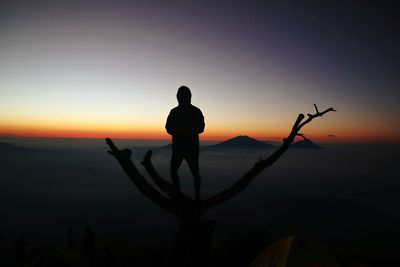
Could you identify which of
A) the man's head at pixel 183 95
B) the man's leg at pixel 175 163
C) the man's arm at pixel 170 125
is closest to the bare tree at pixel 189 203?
the man's leg at pixel 175 163

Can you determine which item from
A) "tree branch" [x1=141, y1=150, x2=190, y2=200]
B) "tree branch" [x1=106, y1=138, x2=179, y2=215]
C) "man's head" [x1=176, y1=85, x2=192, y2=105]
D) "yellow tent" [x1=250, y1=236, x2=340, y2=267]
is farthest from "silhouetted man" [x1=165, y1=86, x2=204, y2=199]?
"yellow tent" [x1=250, y1=236, x2=340, y2=267]

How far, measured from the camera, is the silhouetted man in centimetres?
593

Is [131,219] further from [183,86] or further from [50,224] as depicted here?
[183,86]

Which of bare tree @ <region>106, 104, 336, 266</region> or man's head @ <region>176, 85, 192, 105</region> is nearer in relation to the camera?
bare tree @ <region>106, 104, 336, 266</region>

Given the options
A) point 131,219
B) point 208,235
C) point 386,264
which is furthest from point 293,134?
point 131,219

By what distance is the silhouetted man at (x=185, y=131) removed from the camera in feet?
19.4

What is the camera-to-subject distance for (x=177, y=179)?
5.81 metres

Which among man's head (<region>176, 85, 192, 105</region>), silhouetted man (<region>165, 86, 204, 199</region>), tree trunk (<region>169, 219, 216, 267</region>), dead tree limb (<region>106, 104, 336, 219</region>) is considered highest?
man's head (<region>176, 85, 192, 105</region>)

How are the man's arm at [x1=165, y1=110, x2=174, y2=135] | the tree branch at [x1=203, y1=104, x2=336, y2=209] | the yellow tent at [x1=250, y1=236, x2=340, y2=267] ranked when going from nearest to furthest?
1. the yellow tent at [x1=250, y1=236, x2=340, y2=267]
2. the tree branch at [x1=203, y1=104, x2=336, y2=209]
3. the man's arm at [x1=165, y1=110, x2=174, y2=135]

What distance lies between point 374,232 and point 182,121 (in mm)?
171946

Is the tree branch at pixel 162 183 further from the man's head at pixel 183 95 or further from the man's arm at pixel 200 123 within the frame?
the man's head at pixel 183 95

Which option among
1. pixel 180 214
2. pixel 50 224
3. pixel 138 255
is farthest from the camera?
pixel 50 224

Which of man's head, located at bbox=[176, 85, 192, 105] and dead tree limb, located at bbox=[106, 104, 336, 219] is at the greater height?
man's head, located at bbox=[176, 85, 192, 105]

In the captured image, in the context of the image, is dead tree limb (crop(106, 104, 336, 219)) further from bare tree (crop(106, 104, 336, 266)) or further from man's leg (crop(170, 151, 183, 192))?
man's leg (crop(170, 151, 183, 192))
